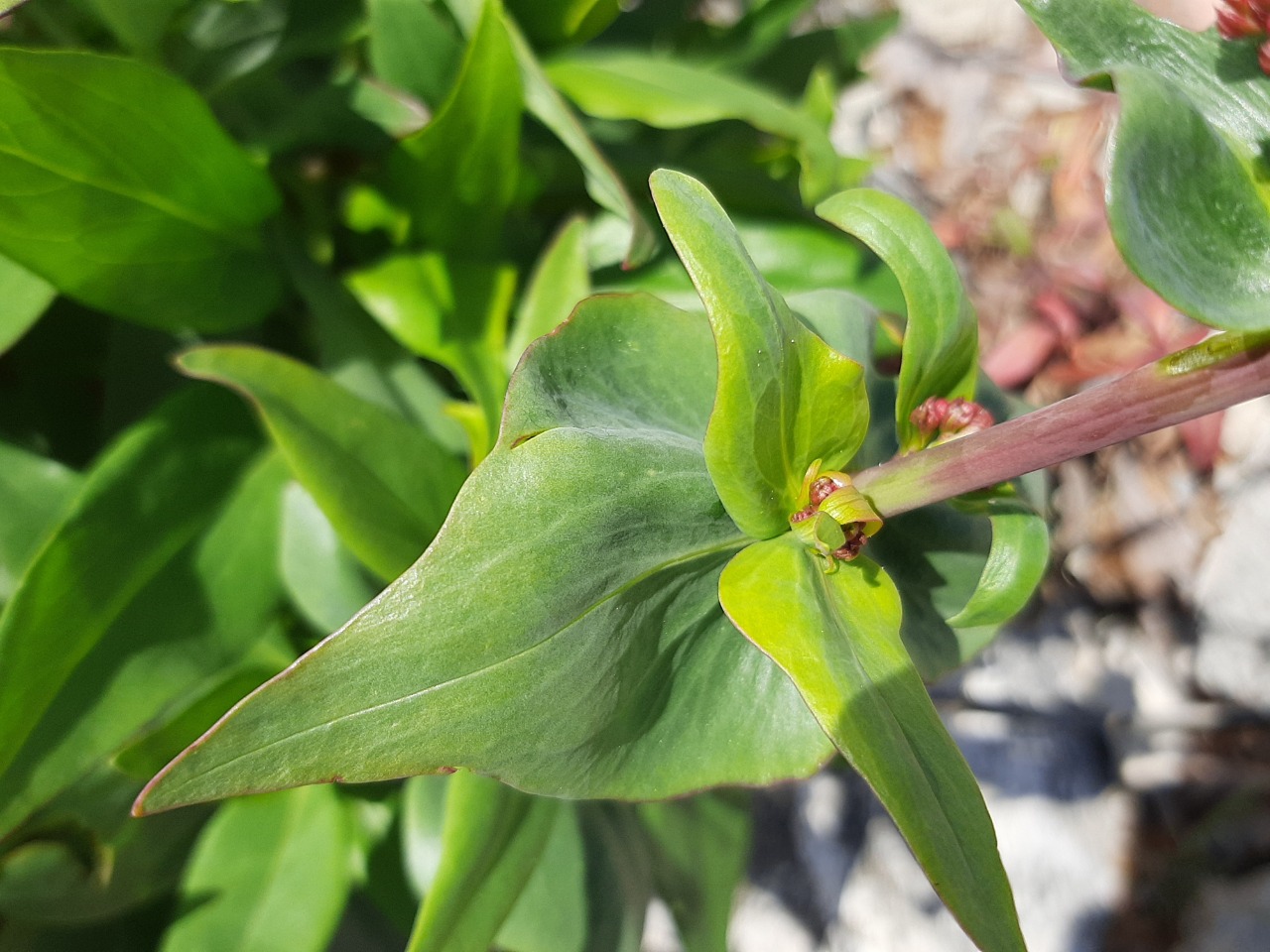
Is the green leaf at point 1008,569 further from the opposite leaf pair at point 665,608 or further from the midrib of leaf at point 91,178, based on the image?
the midrib of leaf at point 91,178

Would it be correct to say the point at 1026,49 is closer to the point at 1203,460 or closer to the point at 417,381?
the point at 1203,460

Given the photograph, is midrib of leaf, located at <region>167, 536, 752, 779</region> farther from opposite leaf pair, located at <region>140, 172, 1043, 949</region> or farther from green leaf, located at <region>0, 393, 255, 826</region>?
green leaf, located at <region>0, 393, 255, 826</region>

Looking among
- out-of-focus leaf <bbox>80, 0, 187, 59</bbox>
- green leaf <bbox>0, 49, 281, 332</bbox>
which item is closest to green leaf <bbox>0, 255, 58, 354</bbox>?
green leaf <bbox>0, 49, 281, 332</bbox>

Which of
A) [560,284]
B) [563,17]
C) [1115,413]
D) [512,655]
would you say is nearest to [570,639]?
[512,655]

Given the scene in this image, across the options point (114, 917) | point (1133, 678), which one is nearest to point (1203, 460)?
point (1133, 678)

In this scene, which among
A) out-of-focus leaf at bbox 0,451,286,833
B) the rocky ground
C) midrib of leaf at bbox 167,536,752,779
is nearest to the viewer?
midrib of leaf at bbox 167,536,752,779

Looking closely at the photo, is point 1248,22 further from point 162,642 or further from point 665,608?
point 162,642

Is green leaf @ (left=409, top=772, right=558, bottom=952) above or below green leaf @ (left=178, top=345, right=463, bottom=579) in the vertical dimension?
below
